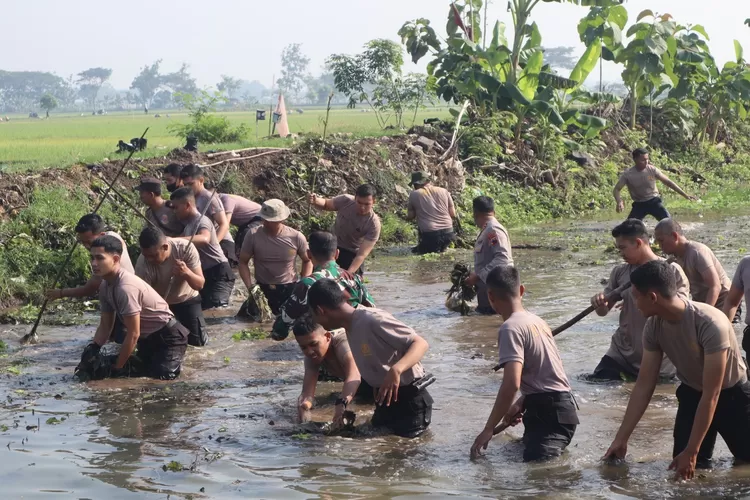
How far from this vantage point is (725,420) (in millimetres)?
5836

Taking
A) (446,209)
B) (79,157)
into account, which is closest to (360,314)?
(446,209)

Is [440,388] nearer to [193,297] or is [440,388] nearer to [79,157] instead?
[193,297]

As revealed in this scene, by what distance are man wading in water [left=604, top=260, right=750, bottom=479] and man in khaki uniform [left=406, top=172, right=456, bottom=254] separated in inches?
375

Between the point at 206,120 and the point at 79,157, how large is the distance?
15.5 feet

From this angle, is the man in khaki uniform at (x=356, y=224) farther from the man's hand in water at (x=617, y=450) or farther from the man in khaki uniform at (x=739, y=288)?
the man's hand in water at (x=617, y=450)

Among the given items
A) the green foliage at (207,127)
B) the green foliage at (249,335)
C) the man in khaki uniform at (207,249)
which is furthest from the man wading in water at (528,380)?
the green foliage at (207,127)

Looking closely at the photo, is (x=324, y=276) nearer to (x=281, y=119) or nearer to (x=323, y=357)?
(x=323, y=357)

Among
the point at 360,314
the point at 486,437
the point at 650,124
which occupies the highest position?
the point at 650,124

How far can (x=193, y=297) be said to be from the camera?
9.74 meters

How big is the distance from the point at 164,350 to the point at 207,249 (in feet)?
8.45

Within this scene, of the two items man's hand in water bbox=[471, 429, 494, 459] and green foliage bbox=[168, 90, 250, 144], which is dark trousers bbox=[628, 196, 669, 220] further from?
man's hand in water bbox=[471, 429, 494, 459]

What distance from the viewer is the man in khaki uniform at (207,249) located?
424 inches

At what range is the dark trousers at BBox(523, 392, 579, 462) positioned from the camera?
624 cm

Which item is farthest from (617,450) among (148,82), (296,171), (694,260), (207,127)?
(148,82)
